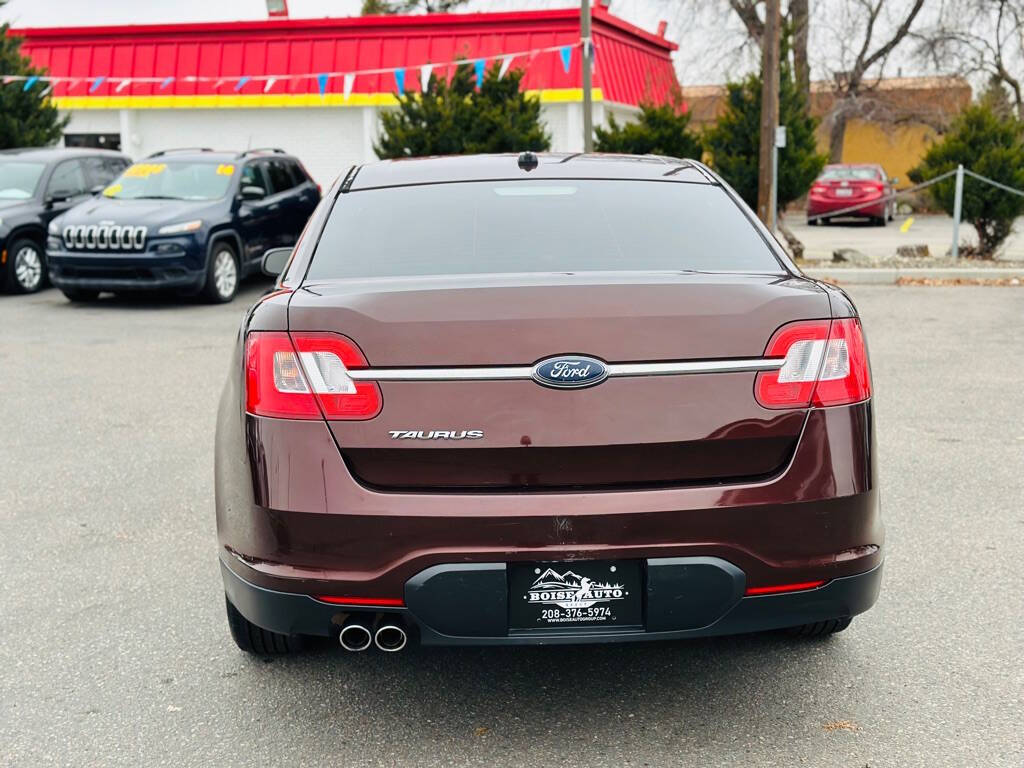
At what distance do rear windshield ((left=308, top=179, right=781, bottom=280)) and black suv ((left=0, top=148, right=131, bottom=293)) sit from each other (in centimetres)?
1120

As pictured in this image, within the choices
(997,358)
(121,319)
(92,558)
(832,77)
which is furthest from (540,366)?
(832,77)

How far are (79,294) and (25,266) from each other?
38.7 inches

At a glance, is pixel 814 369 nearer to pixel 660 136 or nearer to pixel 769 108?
pixel 769 108

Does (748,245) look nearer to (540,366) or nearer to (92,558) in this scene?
(540,366)

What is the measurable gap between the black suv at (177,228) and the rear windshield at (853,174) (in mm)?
17149

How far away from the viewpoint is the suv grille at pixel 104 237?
12438mm

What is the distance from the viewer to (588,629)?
2.87 m

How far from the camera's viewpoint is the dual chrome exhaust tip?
2902 millimetres

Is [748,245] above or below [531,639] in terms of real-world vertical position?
above

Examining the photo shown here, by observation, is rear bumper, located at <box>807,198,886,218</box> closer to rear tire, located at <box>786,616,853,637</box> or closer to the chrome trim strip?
rear tire, located at <box>786,616,853,637</box>

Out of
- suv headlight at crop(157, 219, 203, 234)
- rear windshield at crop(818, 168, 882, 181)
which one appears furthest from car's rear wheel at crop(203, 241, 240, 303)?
rear windshield at crop(818, 168, 882, 181)

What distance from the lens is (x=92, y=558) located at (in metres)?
4.61

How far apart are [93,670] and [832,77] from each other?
121 feet

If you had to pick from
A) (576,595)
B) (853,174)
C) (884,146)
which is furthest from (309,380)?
(884,146)
